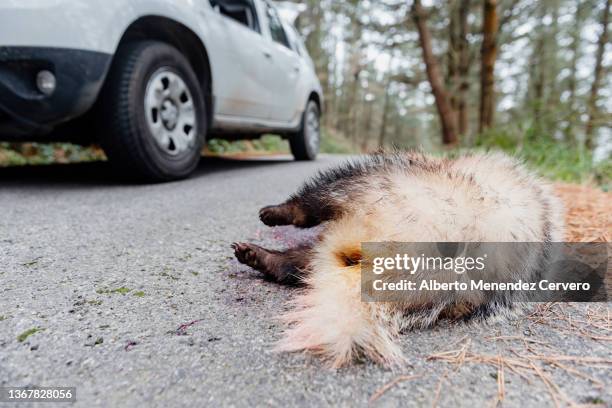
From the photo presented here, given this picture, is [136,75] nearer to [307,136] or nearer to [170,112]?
[170,112]

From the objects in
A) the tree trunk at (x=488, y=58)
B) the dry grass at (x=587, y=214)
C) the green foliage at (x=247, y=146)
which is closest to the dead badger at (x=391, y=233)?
the dry grass at (x=587, y=214)

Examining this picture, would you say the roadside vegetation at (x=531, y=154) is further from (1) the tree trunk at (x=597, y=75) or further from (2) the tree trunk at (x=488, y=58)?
(2) the tree trunk at (x=488, y=58)

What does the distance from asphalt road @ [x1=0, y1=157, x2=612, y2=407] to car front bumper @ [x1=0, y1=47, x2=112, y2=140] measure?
3.29 feet

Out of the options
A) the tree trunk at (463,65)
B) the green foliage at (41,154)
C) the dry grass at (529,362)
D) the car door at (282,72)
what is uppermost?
the tree trunk at (463,65)

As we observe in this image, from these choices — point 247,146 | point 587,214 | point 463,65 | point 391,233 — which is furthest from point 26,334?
point 463,65

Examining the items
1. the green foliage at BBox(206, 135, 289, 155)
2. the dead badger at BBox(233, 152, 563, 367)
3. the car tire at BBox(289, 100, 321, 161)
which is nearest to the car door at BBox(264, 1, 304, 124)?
the car tire at BBox(289, 100, 321, 161)

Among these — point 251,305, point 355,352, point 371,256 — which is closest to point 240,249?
point 251,305

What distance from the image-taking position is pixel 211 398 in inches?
31.9

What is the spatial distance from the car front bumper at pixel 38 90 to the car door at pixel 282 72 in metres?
2.56

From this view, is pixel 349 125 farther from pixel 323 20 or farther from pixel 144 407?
pixel 144 407

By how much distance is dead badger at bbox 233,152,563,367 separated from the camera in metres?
0.99

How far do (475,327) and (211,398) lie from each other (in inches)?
31.1

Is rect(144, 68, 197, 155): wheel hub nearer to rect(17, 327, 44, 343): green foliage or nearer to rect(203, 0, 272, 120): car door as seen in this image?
rect(203, 0, 272, 120): car door

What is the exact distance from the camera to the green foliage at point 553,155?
4508 millimetres
